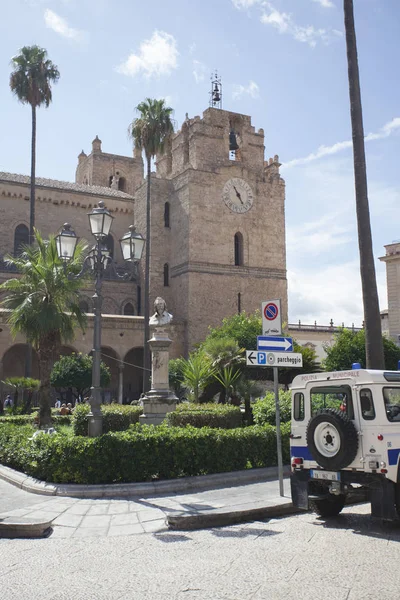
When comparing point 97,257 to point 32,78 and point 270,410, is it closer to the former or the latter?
point 270,410

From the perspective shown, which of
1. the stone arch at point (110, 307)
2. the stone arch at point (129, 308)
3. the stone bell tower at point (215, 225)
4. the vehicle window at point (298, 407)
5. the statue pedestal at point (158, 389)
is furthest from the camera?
the stone arch at point (129, 308)

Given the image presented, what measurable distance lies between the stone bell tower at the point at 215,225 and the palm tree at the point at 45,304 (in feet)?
60.9

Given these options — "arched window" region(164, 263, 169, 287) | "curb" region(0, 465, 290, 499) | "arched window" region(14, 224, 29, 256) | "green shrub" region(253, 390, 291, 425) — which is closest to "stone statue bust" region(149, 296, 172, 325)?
"green shrub" region(253, 390, 291, 425)

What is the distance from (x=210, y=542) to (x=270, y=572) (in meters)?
1.33

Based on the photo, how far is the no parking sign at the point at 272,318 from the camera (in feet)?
29.9

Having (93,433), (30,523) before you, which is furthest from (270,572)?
(93,433)

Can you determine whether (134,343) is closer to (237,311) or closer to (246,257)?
(237,311)

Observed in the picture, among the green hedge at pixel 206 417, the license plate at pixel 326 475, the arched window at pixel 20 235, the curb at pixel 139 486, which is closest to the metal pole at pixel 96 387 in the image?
the curb at pixel 139 486

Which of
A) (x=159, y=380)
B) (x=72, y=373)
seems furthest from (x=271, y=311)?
(x=72, y=373)

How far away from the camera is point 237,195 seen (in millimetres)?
39031

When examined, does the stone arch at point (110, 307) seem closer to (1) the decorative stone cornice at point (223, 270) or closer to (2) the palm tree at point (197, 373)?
(1) the decorative stone cornice at point (223, 270)

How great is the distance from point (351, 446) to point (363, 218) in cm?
687

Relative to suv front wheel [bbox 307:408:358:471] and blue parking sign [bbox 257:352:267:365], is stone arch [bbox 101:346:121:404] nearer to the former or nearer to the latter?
blue parking sign [bbox 257:352:267:365]

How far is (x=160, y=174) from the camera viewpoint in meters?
43.2
